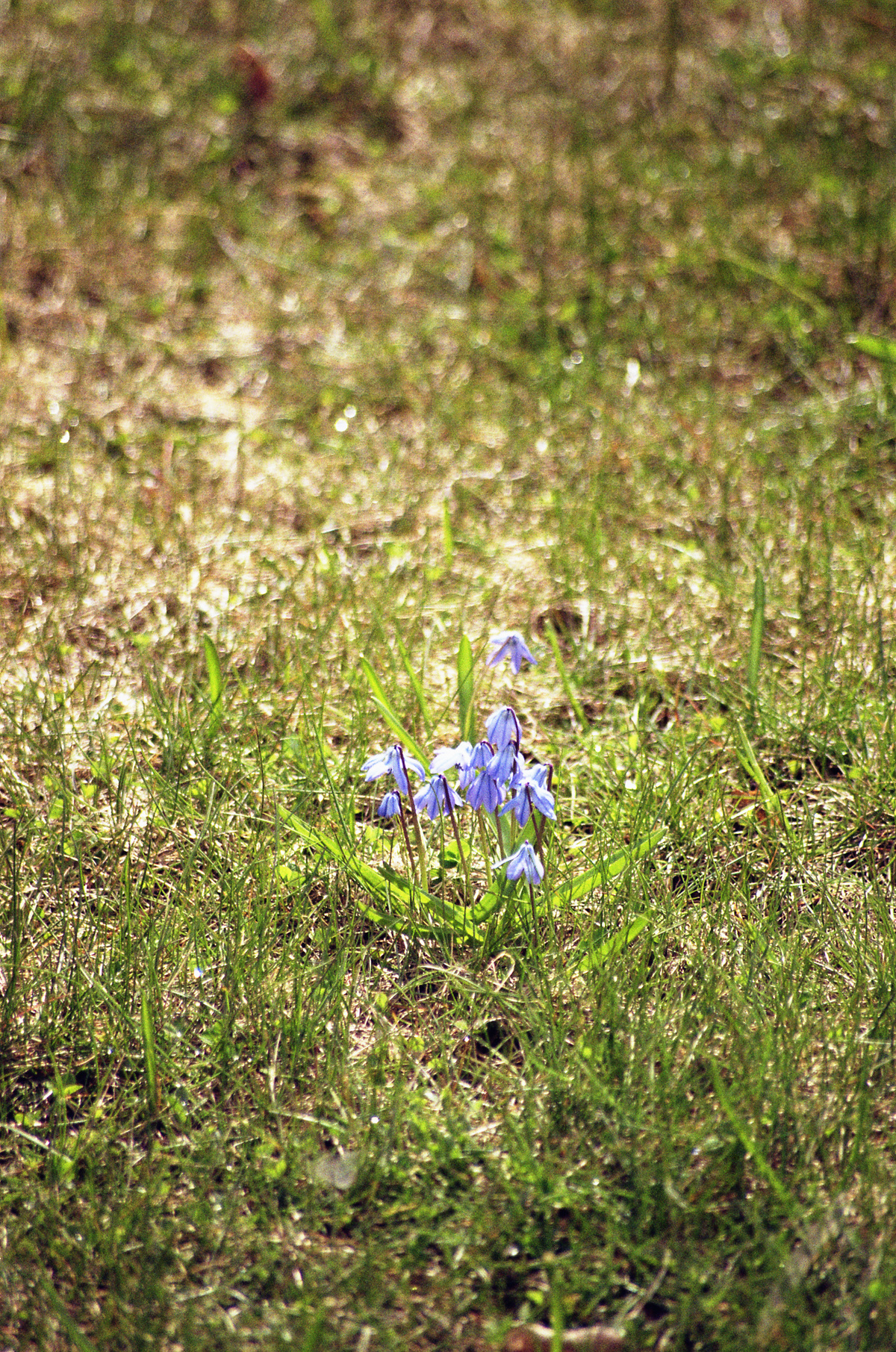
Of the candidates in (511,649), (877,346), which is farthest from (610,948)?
(877,346)

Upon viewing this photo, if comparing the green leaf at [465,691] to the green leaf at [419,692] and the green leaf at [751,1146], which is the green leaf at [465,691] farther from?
the green leaf at [751,1146]

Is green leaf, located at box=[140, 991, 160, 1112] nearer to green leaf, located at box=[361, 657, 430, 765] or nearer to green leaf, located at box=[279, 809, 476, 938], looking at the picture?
green leaf, located at box=[279, 809, 476, 938]

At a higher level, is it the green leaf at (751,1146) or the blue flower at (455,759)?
the blue flower at (455,759)

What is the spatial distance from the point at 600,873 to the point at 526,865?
0.69ft

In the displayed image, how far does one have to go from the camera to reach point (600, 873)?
2.15m

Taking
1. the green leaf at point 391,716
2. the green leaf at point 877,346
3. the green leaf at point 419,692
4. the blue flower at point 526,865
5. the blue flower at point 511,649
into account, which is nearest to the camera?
the blue flower at point 526,865

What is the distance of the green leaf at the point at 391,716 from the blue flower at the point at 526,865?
464 millimetres

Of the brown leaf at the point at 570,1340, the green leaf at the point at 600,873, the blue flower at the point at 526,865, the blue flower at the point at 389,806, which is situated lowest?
the brown leaf at the point at 570,1340

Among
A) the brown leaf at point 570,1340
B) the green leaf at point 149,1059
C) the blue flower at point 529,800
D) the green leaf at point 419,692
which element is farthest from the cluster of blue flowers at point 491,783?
the brown leaf at point 570,1340

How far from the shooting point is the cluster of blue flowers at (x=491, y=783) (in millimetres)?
2018

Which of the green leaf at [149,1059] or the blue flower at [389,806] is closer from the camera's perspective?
the green leaf at [149,1059]

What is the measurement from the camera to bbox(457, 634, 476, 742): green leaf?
2.40 meters

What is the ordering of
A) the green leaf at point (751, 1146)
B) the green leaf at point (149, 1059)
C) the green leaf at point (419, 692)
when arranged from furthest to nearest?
1. the green leaf at point (419, 692)
2. the green leaf at point (149, 1059)
3. the green leaf at point (751, 1146)

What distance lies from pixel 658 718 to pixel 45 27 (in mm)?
4218
